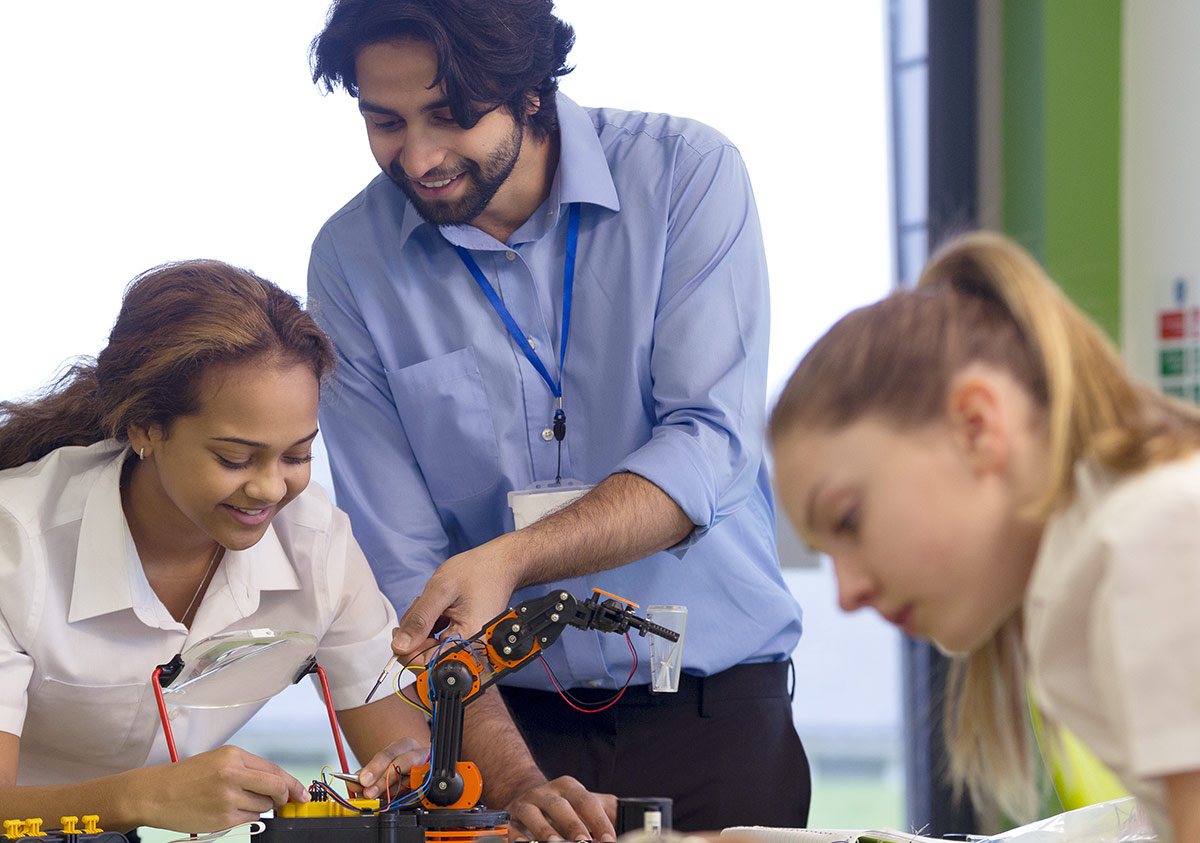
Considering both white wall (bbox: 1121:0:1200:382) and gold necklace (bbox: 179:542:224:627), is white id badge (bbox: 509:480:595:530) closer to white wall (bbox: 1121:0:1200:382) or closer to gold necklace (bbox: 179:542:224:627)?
gold necklace (bbox: 179:542:224:627)

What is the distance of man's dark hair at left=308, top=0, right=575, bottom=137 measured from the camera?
1.81 metres

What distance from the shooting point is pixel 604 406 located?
1923 mm

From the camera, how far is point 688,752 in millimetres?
1846

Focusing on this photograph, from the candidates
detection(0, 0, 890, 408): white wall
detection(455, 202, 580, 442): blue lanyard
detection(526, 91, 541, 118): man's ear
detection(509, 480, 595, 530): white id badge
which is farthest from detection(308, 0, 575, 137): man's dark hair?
detection(0, 0, 890, 408): white wall

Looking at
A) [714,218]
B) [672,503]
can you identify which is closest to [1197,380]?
[714,218]

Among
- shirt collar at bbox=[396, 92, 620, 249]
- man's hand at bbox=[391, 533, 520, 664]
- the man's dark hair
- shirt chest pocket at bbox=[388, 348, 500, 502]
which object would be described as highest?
the man's dark hair

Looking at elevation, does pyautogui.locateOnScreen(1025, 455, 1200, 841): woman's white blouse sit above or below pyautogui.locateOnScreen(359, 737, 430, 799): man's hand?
above

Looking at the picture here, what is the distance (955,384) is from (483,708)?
100cm

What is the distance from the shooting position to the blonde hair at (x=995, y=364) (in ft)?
3.07

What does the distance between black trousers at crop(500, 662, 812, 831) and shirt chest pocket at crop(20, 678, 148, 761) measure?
62cm

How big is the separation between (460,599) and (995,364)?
2.65ft

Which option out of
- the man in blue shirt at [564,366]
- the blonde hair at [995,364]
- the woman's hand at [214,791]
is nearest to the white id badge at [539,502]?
the man in blue shirt at [564,366]

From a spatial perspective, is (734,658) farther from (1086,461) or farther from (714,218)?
(1086,461)

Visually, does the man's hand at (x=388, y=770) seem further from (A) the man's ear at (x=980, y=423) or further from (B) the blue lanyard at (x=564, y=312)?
(A) the man's ear at (x=980, y=423)
